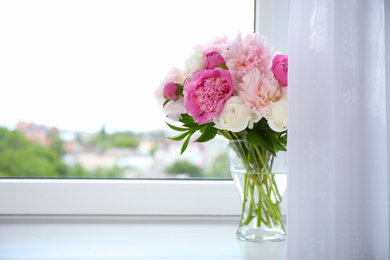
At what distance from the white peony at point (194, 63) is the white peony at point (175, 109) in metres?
Answer: 0.06

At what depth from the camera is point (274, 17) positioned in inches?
46.9

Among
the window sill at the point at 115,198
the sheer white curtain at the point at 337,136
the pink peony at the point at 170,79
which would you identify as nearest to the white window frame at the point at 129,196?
the window sill at the point at 115,198

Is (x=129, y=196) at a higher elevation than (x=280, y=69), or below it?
below

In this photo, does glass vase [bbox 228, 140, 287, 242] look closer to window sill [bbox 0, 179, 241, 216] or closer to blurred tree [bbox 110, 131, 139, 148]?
window sill [bbox 0, 179, 241, 216]

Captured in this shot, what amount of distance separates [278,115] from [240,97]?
8 cm


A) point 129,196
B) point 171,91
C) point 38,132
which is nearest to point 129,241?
point 129,196

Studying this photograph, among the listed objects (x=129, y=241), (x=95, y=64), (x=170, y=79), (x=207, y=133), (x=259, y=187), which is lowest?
(x=129, y=241)

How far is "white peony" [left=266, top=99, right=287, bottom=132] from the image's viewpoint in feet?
2.44

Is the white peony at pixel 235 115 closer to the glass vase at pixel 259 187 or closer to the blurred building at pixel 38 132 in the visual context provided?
the glass vase at pixel 259 187

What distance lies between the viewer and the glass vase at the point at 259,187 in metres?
0.88

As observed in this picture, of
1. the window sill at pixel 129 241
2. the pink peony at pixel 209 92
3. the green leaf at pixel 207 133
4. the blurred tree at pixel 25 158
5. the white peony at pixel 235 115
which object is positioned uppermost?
the pink peony at pixel 209 92

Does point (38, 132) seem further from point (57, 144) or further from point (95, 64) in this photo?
point (95, 64)

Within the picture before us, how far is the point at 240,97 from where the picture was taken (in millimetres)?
767

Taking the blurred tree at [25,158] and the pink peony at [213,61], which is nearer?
the pink peony at [213,61]
